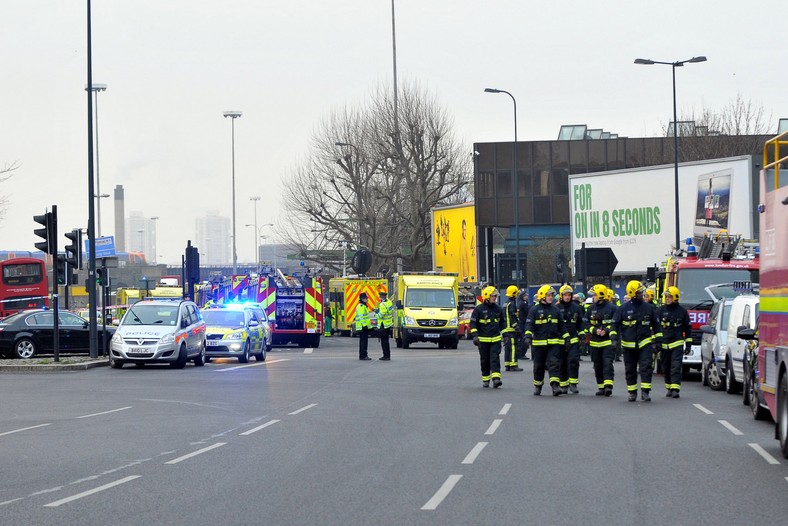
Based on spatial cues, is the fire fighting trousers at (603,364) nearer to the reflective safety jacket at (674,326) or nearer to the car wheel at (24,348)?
the reflective safety jacket at (674,326)

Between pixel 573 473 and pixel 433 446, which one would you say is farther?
pixel 433 446

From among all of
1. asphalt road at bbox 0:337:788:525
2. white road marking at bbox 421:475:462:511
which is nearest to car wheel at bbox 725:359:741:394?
asphalt road at bbox 0:337:788:525

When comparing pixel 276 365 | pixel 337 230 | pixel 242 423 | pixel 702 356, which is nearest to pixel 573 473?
pixel 242 423

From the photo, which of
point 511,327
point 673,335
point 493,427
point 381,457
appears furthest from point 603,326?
point 381,457

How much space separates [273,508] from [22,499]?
7.32 ft

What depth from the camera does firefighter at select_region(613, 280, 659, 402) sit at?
21.3 m

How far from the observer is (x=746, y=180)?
4966 centimetres

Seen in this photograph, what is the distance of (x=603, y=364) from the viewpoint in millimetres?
22500

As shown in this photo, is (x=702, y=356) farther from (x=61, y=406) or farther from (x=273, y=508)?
(x=273, y=508)

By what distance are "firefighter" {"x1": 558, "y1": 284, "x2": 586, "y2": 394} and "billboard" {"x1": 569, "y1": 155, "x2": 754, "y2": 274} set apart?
27.8 meters

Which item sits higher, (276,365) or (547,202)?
(547,202)

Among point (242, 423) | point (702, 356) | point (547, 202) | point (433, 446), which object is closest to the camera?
point (433, 446)

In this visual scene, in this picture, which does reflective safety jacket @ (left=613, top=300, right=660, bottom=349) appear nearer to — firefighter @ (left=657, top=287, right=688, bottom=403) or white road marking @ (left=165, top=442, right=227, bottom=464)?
firefighter @ (left=657, top=287, right=688, bottom=403)

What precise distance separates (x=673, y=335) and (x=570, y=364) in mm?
1852
